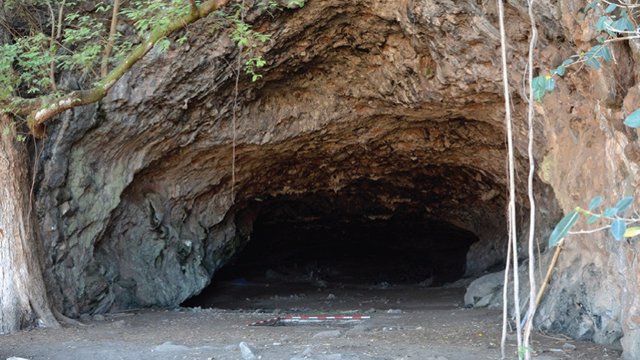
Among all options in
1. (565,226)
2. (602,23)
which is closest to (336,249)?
(602,23)

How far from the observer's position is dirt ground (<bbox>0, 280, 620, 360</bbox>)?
5.70 m

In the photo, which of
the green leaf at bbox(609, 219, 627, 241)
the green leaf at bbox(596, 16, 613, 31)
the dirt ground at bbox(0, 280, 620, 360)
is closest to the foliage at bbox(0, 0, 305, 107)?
the dirt ground at bbox(0, 280, 620, 360)

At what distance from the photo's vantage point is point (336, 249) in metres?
19.7

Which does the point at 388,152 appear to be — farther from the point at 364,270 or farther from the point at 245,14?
the point at 364,270

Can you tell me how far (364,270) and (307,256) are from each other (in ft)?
5.72

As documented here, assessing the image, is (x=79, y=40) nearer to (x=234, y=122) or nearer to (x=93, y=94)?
(x=93, y=94)

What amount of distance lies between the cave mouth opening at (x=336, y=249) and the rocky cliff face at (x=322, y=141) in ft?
7.10

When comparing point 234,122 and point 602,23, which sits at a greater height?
point 234,122

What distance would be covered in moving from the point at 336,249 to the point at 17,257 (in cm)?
1263

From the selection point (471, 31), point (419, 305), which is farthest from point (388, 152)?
point (471, 31)

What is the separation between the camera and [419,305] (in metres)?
10.9

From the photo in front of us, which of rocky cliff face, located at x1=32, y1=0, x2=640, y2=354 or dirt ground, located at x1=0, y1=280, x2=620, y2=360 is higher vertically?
rocky cliff face, located at x1=32, y1=0, x2=640, y2=354

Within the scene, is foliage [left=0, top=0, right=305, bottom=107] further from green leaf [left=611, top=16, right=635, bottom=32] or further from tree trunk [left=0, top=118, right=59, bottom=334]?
green leaf [left=611, top=16, right=635, bottom=32]

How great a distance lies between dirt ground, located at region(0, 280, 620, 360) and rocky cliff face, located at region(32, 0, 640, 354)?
78 cm
